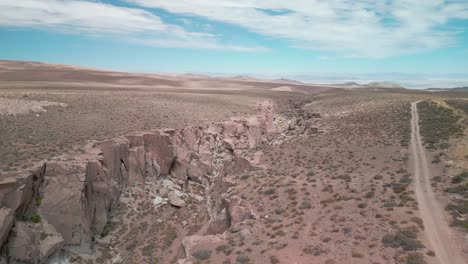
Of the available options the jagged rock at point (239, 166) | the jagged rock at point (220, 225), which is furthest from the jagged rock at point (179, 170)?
the jagged rock at point (220, 225)

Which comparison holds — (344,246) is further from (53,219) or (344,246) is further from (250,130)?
(250,130)

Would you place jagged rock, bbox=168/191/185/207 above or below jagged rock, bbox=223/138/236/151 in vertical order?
below

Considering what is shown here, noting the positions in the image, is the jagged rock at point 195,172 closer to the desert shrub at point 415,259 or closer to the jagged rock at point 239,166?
the jagged rock at point 239,166

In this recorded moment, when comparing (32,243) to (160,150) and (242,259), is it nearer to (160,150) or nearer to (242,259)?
(242,259)

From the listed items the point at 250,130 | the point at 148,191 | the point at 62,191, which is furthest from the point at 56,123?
the point at 250,130

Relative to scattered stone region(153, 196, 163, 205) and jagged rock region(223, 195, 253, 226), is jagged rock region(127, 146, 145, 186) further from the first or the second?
jagged rock region(223, 195, 253, 226)

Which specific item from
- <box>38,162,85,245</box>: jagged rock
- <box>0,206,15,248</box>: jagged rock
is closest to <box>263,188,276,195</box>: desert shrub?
<box>38,162,85,245</box>: jagged rock
